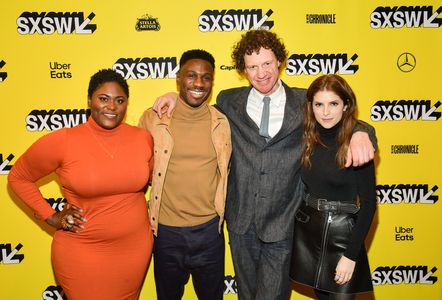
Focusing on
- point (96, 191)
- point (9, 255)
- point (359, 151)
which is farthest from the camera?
point (9, 255)

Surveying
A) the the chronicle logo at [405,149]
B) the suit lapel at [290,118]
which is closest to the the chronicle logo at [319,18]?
the suit lapel at [290,118]

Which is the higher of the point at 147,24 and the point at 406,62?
the point at 147,24

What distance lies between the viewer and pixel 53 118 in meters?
2.97

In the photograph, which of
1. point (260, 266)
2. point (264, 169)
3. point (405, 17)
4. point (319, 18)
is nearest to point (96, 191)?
point (264, 169)

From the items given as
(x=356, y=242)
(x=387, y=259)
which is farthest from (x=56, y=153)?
(x=387, y=259)

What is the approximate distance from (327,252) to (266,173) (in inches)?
23.6

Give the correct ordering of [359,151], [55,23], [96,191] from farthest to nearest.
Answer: [55,23] < [96,191] < [359,151]

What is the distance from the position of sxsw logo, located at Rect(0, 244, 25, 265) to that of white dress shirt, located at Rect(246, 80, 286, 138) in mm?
2323

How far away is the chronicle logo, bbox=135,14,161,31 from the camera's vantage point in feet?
9.48

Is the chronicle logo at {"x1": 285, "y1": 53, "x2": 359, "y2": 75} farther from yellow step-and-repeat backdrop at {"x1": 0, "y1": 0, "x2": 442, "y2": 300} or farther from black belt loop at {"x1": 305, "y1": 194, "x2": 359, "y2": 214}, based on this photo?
black belt loop at {"x1": 305, "y1": 194, "x2": 359, "y2": 214}

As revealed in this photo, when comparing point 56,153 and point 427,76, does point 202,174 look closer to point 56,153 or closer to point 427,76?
point 56,153

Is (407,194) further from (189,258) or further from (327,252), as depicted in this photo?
(189,258)

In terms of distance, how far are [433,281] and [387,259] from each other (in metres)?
0.49

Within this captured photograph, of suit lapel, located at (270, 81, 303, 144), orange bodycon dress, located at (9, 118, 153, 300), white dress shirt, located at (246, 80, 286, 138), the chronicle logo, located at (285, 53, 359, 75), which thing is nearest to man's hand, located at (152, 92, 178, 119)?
orange bodycon dress, located at (9, 118, 153, 300)
